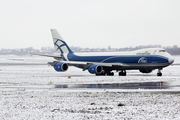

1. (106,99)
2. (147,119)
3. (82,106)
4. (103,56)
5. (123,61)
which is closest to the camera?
(147,119)

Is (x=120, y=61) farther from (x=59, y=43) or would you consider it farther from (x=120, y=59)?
(x=59, y=43)

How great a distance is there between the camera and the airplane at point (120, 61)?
3941cm

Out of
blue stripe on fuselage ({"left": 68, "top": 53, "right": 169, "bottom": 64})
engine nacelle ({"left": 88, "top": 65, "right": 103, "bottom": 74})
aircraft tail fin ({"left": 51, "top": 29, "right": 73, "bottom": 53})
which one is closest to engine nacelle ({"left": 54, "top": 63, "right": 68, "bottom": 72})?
engine nacelle ({"left": 88, "top": 65, "right": 103, "bottom": 74})

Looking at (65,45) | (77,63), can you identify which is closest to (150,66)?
(77,63)

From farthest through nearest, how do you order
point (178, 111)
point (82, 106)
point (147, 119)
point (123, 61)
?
point (123, 61) → point (82, 106) → point (178, 111) → point (147, 119)

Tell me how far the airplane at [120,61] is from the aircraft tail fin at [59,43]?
161 centimetres

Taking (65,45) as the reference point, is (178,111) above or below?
below

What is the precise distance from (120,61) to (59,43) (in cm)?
1332

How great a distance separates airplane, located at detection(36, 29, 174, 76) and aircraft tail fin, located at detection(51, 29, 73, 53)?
1.61 m

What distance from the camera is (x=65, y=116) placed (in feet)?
42.7

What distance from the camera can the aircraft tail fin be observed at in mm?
50094

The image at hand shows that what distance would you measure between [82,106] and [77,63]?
2835cm

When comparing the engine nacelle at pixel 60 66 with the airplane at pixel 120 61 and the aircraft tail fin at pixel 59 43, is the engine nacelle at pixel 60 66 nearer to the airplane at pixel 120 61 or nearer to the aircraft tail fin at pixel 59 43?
the airplane at pixel 120 61

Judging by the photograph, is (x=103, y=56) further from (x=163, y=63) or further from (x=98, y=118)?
(x=98, y=118)
